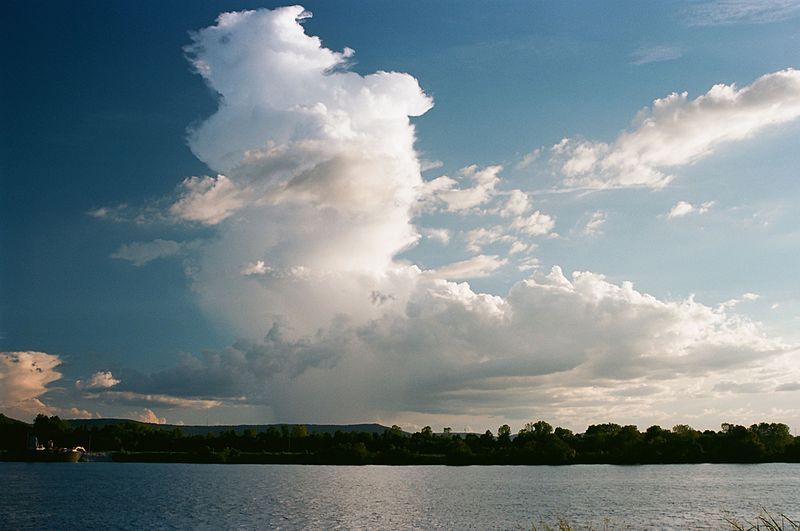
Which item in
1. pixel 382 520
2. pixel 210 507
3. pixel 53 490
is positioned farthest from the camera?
pixel 53 490

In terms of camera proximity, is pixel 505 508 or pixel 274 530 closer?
pixel 274 530

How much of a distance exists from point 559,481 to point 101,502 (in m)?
116

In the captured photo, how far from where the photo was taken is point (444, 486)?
177875 millimetres

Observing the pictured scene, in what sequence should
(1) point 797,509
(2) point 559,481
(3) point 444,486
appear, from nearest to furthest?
(1) point 797,509 → (3) point 444,486 → (2) point 559,481

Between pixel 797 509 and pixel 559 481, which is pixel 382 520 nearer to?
pixel 797 509

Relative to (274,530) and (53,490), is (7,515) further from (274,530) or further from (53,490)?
(53,490)

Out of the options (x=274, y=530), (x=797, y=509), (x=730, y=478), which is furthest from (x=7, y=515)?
(x=730, y=478)

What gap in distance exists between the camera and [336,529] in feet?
306

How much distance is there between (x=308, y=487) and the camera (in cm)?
18112

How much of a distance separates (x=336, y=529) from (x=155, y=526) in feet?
80.7

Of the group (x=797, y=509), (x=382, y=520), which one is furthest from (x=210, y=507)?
(x=797, y=509)

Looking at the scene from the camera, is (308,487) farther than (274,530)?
Yes

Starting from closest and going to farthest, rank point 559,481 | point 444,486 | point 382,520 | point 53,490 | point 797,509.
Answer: point 382,520, point 797,509, point 53,490, point 444,486, point 559,481

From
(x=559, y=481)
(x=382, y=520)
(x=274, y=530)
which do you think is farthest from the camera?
(x=559, y=481)
